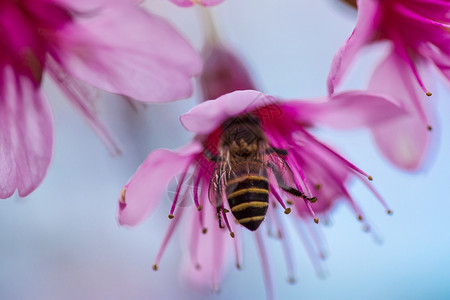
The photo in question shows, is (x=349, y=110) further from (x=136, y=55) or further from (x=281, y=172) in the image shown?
(x=136, y=55)

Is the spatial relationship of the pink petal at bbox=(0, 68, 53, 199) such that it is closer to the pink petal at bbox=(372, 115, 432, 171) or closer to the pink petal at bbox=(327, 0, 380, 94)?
the pink petal at bbox=(327, 0, 380, 94)

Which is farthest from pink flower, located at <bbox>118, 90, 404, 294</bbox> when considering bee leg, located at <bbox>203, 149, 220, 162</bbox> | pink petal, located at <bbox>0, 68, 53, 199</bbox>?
pink petal, located at <bbox>0, 68, 53, 199</bbox>

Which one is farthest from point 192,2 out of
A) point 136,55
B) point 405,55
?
point 405,55

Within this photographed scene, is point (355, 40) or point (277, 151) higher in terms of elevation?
point (355, 40)

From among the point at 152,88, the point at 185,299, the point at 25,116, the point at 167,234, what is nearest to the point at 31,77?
the point at 25,116

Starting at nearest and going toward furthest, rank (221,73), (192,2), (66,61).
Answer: (192,2) < (66,61) < (221,73)

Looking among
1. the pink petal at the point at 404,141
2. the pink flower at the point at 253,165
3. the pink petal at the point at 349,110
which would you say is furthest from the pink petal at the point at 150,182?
the pink petal at the point at 404,141
